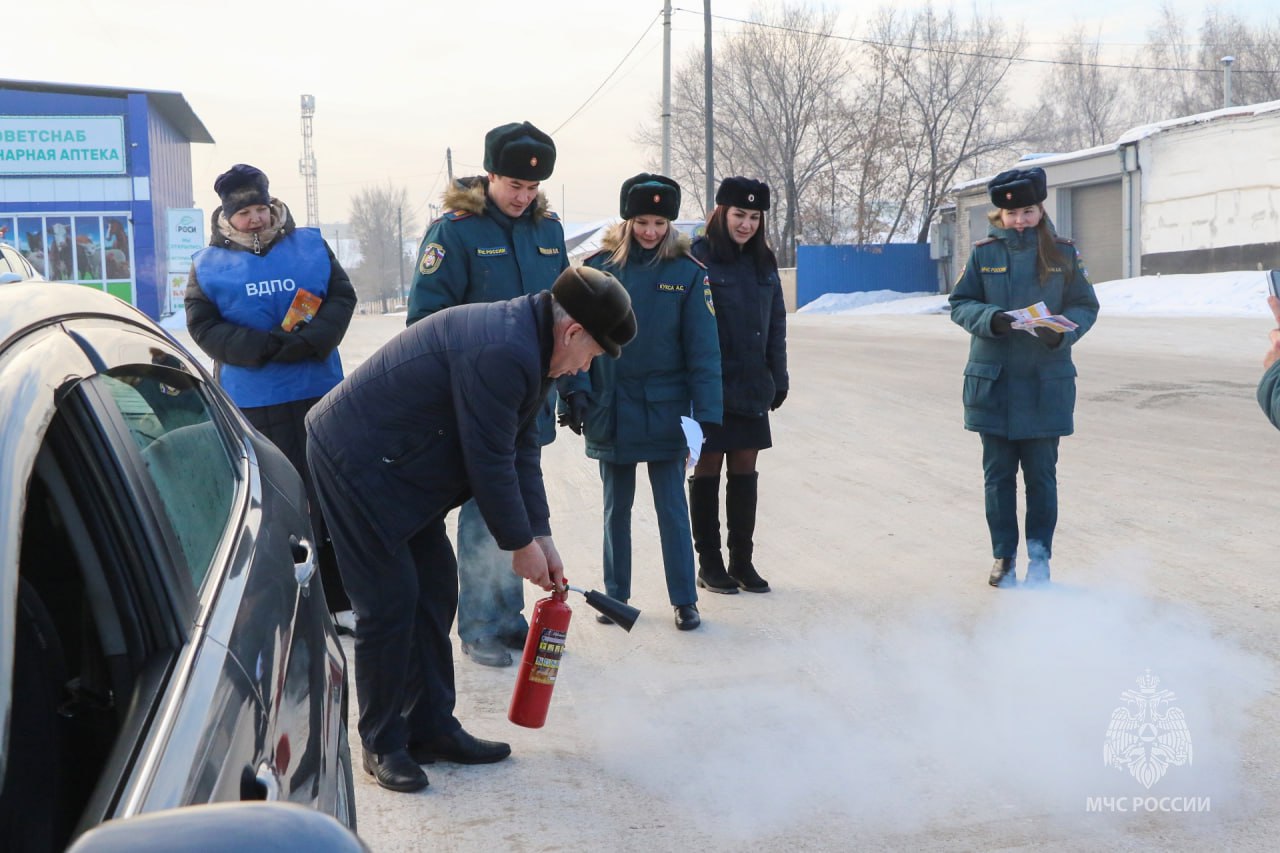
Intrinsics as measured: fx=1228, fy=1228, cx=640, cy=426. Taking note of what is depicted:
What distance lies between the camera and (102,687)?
1768 millimetres

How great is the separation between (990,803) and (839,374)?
12.4 metres

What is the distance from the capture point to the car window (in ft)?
6.63

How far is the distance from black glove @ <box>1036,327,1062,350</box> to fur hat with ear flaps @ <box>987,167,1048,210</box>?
0.62 meters

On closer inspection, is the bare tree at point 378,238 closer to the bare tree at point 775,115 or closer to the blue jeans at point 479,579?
the bare tree at point 775,115

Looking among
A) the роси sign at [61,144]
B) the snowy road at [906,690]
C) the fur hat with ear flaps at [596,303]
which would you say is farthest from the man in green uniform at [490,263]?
the роси sign at [61,144]

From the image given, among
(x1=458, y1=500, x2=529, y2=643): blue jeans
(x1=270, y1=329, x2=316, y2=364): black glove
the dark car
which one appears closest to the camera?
the dark car

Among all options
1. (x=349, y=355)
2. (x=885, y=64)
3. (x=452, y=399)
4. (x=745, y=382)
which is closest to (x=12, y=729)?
(x=452, y=399)

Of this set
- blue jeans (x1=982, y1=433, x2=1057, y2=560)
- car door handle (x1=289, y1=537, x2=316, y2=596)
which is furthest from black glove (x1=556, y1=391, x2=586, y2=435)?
car door handle (x1=289, y1=537, x2=316, y2=596)

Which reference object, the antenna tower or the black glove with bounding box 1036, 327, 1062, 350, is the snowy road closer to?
the black glove with bounding box 1036, 327, 1062, 350

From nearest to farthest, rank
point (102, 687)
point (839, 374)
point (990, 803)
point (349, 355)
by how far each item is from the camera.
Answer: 1. point (102, 687)
2. point (990, 803)
3. point (839, 374)
4. point (349, 355)

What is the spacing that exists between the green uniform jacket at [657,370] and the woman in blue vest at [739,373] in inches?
17.0

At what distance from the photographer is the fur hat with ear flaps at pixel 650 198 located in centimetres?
550

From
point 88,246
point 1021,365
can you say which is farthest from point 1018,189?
point 88,246

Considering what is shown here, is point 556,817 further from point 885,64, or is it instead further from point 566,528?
point 885,64
